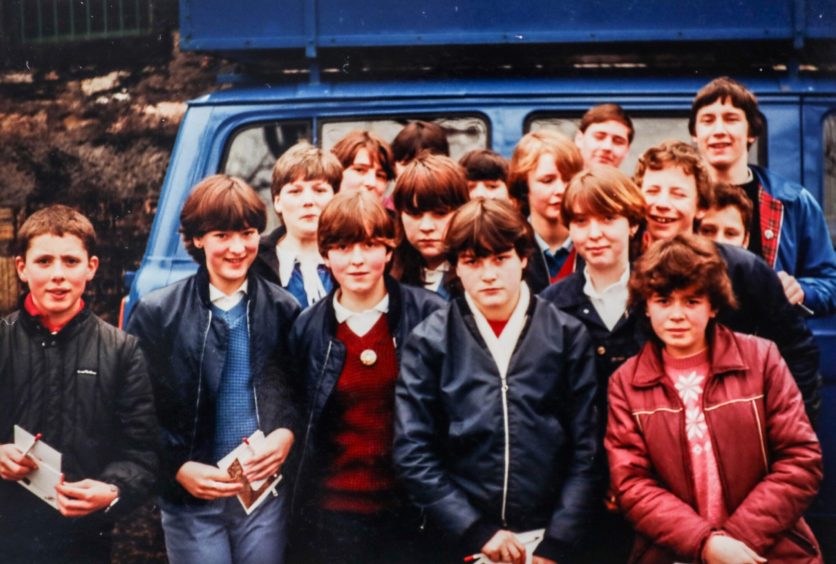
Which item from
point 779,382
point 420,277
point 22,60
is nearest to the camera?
point 779,382

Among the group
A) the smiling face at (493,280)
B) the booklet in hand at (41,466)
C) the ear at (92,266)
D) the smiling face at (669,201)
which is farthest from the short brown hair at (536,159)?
the booklet in hand at (41,466)

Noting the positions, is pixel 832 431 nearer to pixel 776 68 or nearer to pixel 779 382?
pixel 779 382

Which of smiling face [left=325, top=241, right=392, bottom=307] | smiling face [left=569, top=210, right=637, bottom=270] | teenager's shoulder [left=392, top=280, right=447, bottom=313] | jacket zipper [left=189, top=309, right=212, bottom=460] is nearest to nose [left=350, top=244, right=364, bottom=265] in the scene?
smiling face [left=325, top=241, right=392, bottom=307]

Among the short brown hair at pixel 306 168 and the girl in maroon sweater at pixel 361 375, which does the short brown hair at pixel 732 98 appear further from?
the short brown hair at pixel 306 168

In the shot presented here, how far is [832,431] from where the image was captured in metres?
3.61

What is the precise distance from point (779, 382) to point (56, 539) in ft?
8.76

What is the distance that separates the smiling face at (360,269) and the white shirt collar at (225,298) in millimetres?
405

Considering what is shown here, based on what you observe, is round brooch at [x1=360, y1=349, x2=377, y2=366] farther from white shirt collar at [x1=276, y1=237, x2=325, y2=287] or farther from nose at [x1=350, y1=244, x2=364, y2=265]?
white shirt collar at [x1=276, y1=237, x2=325, y2=287]

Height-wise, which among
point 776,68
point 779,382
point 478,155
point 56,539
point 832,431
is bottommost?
point 56,539

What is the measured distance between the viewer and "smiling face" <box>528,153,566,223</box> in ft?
11.7

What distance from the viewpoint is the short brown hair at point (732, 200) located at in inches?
139

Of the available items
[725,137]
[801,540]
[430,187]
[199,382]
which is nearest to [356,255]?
[430,187]

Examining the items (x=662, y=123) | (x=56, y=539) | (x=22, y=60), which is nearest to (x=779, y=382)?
(x=662, y=123)

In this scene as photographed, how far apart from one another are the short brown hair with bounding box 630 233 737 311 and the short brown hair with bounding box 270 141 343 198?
3.80 feet
